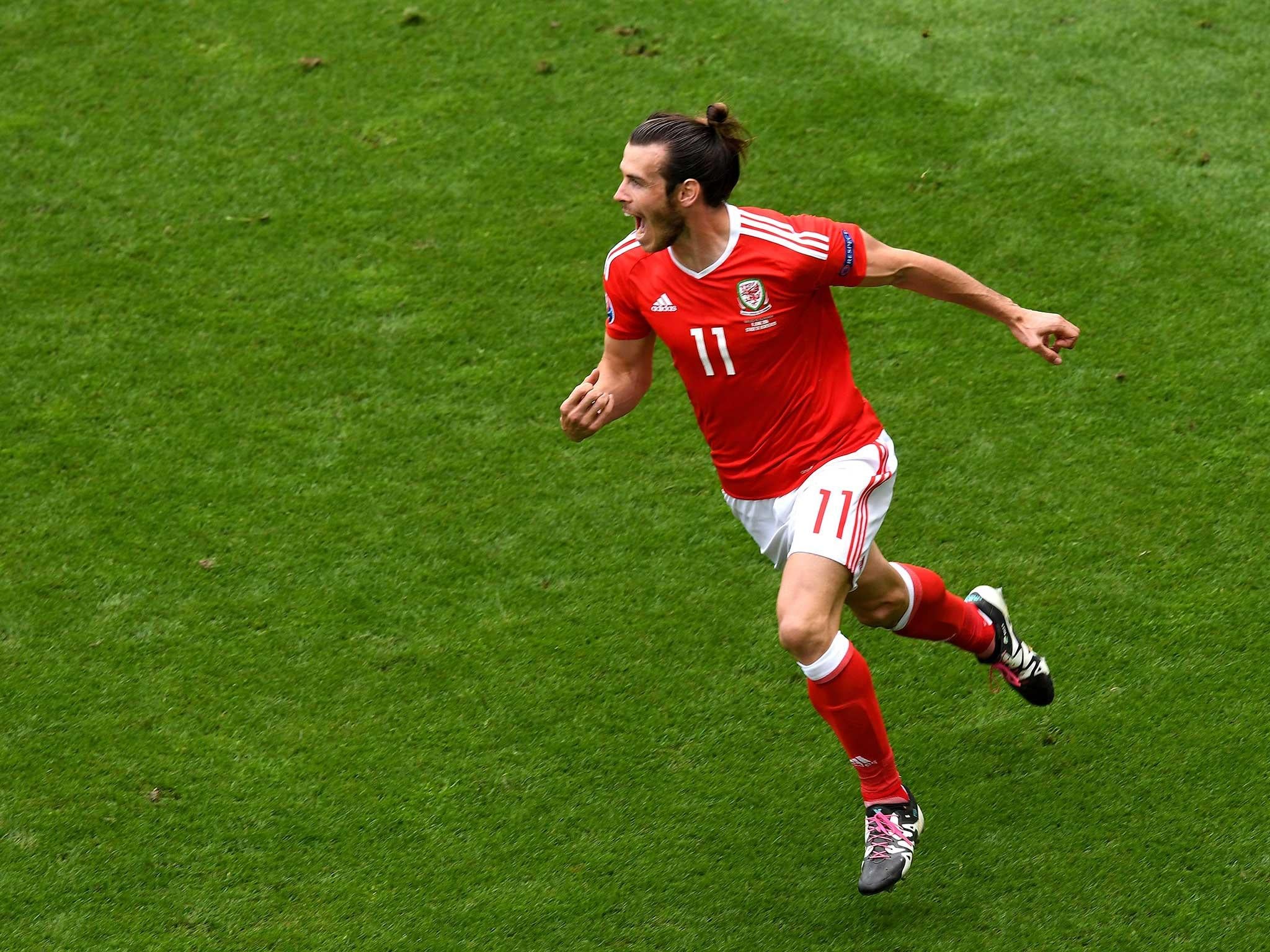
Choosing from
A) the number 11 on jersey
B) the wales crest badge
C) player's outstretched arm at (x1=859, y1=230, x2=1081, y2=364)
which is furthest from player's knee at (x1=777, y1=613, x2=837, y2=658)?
player's outstretched arm at (x1=859, y1=230, x2=1081, y2=364)

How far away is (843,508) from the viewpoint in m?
4.47

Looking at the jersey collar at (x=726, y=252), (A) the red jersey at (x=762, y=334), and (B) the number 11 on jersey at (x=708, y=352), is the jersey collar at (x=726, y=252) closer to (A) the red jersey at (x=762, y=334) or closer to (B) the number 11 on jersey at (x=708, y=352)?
(A) the red jersey at (x=762, y=334)

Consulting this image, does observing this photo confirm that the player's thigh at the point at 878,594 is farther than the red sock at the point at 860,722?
Yes

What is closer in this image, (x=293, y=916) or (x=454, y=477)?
(x=293, y=916)

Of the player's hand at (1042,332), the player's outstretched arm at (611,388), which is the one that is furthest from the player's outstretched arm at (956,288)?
the player's outstretched arm at (611,388)

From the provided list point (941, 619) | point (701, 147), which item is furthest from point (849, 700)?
point (701, 147)

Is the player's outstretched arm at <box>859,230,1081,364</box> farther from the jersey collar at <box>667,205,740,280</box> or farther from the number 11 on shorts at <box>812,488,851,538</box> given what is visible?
the number 11 on shorts at <box>812,488,851,538</box>

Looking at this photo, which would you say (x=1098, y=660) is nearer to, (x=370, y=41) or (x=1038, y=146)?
(x=1038, y=146)

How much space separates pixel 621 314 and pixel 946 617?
1.42 m

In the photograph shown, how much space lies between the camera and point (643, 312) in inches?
181

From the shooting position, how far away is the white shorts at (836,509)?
4.43 meters

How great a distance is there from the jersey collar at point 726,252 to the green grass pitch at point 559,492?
154cm

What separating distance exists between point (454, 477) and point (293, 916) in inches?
82.9

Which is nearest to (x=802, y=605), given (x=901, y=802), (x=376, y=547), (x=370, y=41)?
(x=901, y=802)
